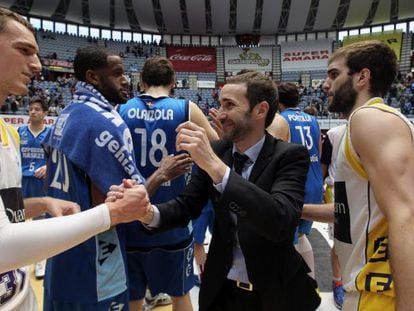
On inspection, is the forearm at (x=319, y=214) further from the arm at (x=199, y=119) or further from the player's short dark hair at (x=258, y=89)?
the arm at (x=199, y=119)

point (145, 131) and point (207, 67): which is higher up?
point (207, 67)

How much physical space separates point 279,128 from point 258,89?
1.70 m

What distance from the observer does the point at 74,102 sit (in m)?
1.83

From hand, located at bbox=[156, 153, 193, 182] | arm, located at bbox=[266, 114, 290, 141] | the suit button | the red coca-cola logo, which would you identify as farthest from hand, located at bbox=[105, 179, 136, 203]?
the red coca-cola logo

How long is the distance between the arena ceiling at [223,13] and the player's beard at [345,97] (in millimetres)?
27121

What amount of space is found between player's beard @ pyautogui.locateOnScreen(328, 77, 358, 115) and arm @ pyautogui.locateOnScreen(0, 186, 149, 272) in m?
1.05

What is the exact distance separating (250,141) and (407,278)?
0.87 metres

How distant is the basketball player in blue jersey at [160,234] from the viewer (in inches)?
95.3

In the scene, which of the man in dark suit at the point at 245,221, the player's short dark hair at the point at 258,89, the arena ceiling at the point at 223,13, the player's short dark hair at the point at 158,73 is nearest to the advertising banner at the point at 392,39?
the arena ceiling at the point at 223,13

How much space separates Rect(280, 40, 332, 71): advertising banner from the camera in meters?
29.2

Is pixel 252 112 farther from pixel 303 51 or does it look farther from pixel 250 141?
pixel 303 51

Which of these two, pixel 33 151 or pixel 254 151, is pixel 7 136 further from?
pixel 33 151

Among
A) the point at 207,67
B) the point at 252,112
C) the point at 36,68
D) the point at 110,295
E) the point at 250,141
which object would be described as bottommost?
the point at 110,295

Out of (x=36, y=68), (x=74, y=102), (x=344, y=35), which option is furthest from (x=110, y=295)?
(x=344, y=35)
